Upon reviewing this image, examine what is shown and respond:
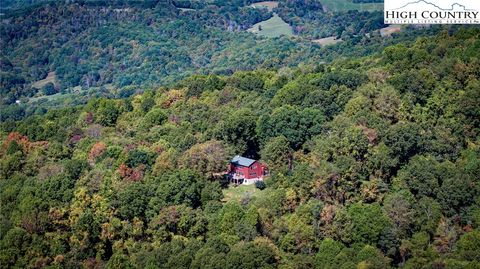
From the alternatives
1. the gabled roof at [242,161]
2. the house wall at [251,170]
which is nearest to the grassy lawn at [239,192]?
the house wall at [251,170]

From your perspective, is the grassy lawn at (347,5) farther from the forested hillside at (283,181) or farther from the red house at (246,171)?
the red house at (246,171)

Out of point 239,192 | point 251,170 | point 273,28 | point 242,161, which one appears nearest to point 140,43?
point 273,28

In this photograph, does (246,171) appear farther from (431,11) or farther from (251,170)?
(431,11)

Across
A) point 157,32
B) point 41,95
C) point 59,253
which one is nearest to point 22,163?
point 59,253

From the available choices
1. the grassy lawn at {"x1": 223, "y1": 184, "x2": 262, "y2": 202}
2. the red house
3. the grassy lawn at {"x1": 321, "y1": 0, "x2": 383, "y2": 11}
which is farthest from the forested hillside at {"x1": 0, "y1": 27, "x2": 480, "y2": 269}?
the grassy lawn at {"x1": 321, "y1": 0, "x2": 383, "y2": 11}

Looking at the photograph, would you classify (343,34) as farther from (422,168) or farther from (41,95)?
(422,168)

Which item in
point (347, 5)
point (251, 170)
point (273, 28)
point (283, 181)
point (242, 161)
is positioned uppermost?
point (283, 181)

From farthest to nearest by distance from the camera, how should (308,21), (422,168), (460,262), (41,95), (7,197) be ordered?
(308,21)
(41,95)
(7,197)
(422,168)
(460,262)

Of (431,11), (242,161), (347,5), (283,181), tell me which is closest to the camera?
(283,181)
